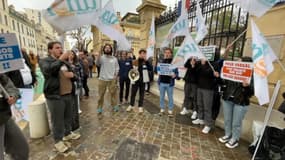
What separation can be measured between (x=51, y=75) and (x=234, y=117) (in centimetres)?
330

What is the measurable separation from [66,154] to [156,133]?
1819mm

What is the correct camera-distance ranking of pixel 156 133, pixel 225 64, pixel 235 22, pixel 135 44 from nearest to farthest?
pixel 225 64 → pixel 156 133 → pixel 235 22 → pixel 135 44

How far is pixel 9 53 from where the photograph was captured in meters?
1.79

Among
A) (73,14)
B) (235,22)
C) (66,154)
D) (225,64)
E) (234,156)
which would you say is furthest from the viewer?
(235,22)

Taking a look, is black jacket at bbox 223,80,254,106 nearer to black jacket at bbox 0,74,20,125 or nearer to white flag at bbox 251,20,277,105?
white flag at bbox 251,20,277,105

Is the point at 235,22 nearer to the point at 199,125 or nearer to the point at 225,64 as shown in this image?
the point at 225,64

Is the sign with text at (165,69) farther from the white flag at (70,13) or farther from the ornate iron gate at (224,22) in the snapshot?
the white flag at (70,13)

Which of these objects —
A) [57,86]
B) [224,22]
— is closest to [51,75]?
[57,86]

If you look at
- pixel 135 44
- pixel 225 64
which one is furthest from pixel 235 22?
→ pixel 135 44

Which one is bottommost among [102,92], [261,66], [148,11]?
[102,92]

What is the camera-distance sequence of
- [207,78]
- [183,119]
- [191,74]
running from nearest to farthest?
1. [207,78]
2. [191,74]
3. [183,119]

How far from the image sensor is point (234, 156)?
282cm

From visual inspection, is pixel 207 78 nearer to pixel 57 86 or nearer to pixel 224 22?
pixel 224 22

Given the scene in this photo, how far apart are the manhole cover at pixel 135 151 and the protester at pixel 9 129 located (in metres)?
1.29
